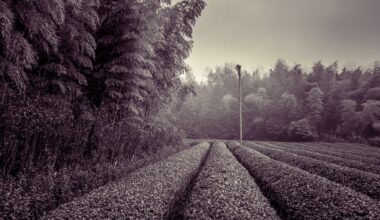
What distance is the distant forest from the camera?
A: 36594mm

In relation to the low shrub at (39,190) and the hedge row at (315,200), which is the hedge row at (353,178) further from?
the low shrub at (39,190)

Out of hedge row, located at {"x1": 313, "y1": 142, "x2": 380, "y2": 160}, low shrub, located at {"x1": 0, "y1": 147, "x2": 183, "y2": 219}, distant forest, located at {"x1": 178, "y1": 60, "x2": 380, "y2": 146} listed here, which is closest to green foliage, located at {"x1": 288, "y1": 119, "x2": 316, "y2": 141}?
distant forest, located at {"x1": 178, "y1": 60, "x2": 380, "y2": 146}

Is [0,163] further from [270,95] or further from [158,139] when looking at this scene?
[270,95]

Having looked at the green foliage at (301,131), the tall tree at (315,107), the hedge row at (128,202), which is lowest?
the hedge row at (128,202)

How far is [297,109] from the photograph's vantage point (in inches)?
1656

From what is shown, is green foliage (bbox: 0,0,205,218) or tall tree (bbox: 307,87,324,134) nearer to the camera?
green foliage (bbox: 0,0,205,218)

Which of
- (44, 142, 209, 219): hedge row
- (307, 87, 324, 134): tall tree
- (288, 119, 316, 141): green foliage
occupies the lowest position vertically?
(44, 142, 209, 219): hedge row

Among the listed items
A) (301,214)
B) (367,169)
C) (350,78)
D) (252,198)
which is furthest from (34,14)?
(350,78)

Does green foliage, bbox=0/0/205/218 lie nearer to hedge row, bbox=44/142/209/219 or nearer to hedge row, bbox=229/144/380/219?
hedge row, bbox=44/142/209/219

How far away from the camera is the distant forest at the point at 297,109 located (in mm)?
36594

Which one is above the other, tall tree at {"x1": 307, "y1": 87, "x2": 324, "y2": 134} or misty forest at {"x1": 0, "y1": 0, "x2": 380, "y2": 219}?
tall tree at {"x1": 307, "y1": 87, "x2": 324, "y2": 134}

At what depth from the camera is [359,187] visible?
543 cm

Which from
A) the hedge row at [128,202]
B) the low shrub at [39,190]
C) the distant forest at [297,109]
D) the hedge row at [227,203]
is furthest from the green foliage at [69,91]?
the distant forest at [297,109]

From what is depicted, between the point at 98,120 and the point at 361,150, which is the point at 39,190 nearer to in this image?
the point at 98,120
